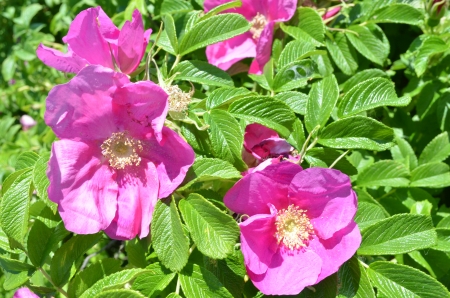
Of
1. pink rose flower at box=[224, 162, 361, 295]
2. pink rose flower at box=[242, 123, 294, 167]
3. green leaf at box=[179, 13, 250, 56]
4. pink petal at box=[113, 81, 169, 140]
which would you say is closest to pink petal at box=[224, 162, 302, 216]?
pink rose flower at box=[224, 162, 361, 295]

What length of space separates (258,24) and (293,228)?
0.79m

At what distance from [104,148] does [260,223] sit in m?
0.42

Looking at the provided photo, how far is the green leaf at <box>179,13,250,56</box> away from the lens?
1.29m

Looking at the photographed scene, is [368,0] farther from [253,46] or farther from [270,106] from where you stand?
[270,106]

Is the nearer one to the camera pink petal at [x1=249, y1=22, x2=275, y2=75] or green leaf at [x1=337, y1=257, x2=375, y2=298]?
green leaf at [x1=337, y1=257, x2=375, y2=298]

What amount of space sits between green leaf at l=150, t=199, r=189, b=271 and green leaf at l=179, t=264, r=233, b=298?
0.05 m

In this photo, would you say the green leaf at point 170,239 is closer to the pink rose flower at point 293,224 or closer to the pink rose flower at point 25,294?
the pink rose flower at point 293,224

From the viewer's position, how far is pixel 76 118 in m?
1.05

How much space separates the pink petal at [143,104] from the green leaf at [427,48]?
87 centimetres

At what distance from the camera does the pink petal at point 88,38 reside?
113cm

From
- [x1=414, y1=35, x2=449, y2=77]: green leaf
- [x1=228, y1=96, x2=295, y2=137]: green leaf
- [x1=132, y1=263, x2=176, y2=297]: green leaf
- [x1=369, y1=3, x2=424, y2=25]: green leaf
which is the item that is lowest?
[x1=132, y1=263, x2=176, y2=297]: green leaf

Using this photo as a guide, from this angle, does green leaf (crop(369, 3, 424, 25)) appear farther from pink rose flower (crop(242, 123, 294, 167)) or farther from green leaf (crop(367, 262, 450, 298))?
green leaf (crop(367, 262, 450, 298))

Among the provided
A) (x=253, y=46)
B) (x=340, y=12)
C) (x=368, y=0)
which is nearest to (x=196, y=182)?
(x=253, y=46)

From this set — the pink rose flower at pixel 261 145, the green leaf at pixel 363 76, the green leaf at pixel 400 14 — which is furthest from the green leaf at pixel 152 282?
the green leaf at pixel 400 14
